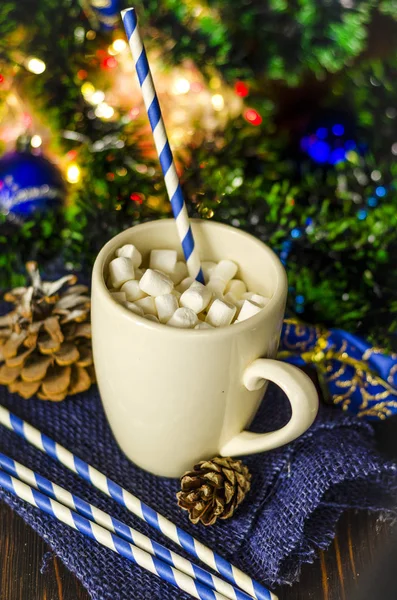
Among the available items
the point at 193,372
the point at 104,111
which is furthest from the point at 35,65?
the point at 193,372

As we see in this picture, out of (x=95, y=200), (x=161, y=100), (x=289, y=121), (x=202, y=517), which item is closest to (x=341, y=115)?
(x=289, y=121)

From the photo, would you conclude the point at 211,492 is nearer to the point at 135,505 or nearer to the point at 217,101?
the point at 135,505

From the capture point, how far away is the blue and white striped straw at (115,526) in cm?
62

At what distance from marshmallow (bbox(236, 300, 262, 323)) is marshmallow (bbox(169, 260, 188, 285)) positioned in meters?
0.11

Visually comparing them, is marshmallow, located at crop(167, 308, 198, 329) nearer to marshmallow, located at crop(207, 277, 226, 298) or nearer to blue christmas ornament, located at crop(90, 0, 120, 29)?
marshmallow, located at crop(207, 277, 226, 298)

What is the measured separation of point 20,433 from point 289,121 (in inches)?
26.5

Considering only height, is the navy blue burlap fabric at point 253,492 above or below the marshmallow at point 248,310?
below

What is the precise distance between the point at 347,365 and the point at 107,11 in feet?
1.91

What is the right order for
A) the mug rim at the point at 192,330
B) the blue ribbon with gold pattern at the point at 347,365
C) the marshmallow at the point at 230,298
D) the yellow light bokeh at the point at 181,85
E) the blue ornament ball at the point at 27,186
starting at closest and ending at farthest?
1. the mug rim at the point at 192,330
2. the marshmallow at the point at 230,298
3. the blue ribbon with gold pattern at the point at 347,365
4. the blue ornament ball at the point at 27,186
5. the yellow light bokeh at the point at 181,85

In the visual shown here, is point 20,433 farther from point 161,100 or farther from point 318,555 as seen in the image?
point 161,100

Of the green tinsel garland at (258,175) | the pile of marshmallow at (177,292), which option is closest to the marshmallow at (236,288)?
the pile of marshmallow at (177,292)

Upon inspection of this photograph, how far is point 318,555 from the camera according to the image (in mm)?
688

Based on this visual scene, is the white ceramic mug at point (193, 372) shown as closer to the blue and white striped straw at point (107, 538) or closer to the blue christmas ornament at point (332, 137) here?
the blue and white striped straw at point (107, 538)

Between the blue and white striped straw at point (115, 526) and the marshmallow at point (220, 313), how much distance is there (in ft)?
0.71
